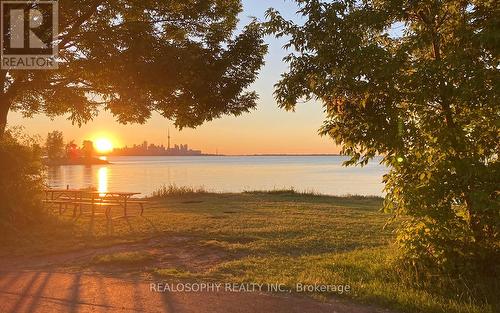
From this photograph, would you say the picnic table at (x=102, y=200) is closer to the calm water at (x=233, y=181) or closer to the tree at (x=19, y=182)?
the tree at (x=19, y=182)

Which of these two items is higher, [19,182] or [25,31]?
[25,31]

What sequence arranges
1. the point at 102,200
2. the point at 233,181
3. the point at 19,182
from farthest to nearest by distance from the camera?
the point at 233,181, the point at 102,200, the point at 19,182

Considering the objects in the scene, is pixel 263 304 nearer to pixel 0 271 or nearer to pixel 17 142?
pixel 0 271

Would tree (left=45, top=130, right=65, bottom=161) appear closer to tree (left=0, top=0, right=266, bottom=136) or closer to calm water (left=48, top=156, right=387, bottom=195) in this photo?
calm water (left=48, top=156, right=387, bottom=195)

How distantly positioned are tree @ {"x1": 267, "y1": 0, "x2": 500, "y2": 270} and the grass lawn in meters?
1.03

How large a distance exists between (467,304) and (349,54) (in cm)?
409

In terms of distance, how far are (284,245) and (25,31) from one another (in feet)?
30.8

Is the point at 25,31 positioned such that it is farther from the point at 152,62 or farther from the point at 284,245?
the point at 284,245

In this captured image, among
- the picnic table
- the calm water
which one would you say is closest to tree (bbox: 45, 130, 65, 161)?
the calm water

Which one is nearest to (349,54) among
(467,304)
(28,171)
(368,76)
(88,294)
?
(368,76)

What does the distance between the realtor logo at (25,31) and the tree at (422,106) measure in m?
8.68

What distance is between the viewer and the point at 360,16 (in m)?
7.95

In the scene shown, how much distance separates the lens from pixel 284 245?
11367 millimetres

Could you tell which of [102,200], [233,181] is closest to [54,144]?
[233,181]
